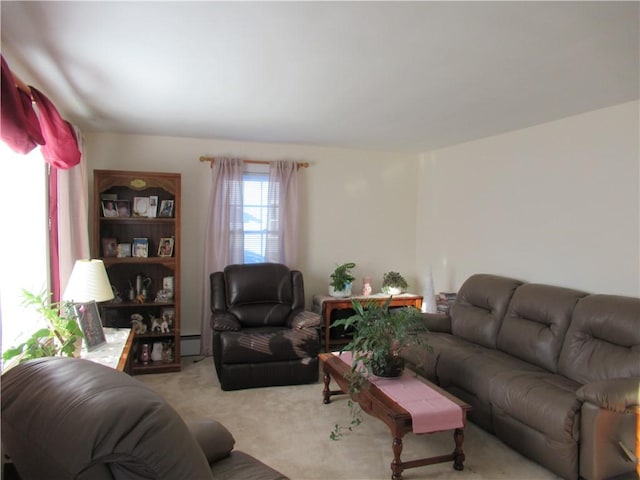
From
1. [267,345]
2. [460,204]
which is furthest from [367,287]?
[267,345]

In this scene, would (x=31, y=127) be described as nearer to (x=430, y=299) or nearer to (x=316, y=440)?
(x=316, y=440)

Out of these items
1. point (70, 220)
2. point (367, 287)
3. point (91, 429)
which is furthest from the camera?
point (367, 287)

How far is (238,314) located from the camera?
14.0ft

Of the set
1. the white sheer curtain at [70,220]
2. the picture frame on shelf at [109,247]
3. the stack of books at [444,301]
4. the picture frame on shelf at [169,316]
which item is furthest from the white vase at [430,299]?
the white sheer curtain at [70,220]

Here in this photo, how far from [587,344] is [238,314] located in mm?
2931

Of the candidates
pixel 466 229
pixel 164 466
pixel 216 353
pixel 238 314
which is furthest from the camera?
pixel 466 229

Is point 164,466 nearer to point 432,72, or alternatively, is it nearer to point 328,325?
point 432,72

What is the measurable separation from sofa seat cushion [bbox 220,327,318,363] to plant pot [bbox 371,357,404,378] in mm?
1074

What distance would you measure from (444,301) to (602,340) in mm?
1855

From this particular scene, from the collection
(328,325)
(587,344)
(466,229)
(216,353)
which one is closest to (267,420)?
(216,353)

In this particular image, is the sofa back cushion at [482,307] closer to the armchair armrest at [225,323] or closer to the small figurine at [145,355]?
the armchair armrest at [225,323]

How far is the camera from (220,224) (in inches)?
186

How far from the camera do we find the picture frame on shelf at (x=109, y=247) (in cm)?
427

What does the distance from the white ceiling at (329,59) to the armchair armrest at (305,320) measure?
5.84ft
